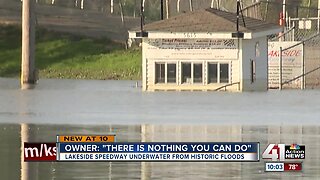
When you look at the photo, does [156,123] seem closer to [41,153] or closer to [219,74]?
[41,153]

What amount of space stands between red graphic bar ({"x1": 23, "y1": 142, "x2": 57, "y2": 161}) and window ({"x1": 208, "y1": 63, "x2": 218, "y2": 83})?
37.4 m

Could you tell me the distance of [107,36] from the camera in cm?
11906

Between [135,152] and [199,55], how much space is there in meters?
39.2

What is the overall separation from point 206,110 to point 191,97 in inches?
415

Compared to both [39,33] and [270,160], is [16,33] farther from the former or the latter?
[270,160]

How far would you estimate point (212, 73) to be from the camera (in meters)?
68.0

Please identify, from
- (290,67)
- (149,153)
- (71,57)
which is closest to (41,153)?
(149,153)

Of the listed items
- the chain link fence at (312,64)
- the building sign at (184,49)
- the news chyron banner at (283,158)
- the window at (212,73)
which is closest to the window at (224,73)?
the window at (212,73)

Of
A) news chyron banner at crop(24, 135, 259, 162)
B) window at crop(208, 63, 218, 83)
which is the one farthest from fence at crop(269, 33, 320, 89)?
news chyron banner at crop(24, 135, 259, 162)

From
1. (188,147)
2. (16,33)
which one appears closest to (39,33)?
(16,33)

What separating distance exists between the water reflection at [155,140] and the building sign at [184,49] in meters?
26.4

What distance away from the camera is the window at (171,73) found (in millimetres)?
67938

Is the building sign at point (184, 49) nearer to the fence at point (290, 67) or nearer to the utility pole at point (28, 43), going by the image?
the fence at point (290, 67)

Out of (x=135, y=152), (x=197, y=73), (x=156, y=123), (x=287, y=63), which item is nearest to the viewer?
(x=135, y=152)
